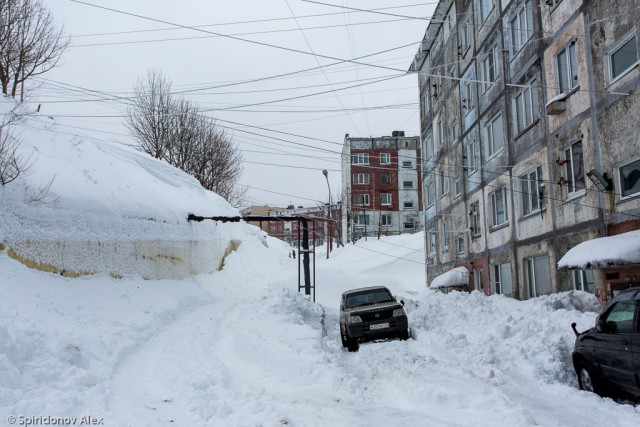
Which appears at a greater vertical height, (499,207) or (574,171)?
(574,171)

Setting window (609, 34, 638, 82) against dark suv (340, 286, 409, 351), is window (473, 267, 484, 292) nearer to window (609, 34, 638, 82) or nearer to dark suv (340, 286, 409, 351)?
dark suv (340, 286, 409, 351)

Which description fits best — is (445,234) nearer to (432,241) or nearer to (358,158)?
(432,241)

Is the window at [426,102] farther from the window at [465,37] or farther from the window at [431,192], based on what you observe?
the window at [465,37]

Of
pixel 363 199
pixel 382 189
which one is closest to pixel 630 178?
pixel 363 199

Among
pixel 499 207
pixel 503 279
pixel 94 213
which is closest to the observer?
pixel 94 213

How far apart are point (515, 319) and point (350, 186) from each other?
1820 inches

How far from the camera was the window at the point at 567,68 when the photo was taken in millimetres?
13250

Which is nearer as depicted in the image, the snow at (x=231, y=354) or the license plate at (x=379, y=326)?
the snow at (x=231, y=354)

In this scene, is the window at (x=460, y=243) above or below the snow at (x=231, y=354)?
above

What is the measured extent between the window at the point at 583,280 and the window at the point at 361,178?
45.2 meters

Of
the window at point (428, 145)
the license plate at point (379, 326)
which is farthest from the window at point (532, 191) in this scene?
the window at point (428, 145)

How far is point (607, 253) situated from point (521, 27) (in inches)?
376

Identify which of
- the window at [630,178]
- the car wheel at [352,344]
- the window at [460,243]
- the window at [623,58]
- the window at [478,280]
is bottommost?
the car wheel at [352,344]

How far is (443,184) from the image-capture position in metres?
27.1
